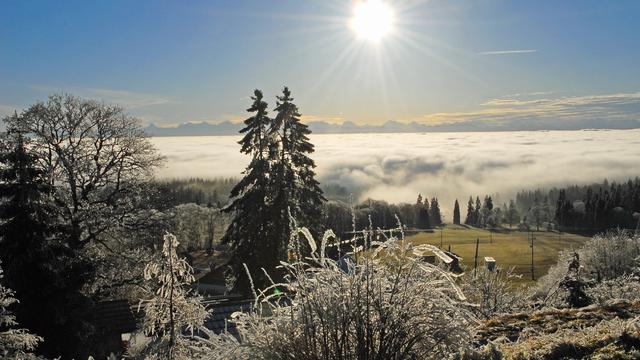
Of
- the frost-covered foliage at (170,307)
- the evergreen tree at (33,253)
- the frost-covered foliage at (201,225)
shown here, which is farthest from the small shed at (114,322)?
the frost-covered foliage at (201,225)

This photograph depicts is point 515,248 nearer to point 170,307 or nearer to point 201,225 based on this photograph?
point 201,225

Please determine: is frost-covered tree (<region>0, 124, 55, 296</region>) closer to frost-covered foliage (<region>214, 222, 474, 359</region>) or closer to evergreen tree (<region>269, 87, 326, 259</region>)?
evergreen tree (<region>269, 87, 326, 259</region>)

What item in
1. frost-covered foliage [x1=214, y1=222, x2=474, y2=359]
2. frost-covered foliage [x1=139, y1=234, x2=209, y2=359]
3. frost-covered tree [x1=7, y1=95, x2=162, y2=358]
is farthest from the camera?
frost-covered tree [x1=7, y1=95, x2=162, y2=358]

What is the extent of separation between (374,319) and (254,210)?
22786mm

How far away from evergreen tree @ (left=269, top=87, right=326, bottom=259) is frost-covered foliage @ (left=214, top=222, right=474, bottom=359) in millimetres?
21481

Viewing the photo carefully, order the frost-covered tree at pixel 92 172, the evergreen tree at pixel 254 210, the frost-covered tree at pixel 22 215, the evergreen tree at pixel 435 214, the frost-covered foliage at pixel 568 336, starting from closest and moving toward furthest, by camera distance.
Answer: the frost-covered foliage at pixel 568 336, the frost-covered tree at pixel 22 215, the frost-covered tree at pixel 92 172, the evergreen tree at pixel 254 210, the evergreen tree at pixel 435 214

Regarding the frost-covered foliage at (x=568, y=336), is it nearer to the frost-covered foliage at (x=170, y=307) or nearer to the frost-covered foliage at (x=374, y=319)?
the frost-covered foliage at (x=374, y=319)

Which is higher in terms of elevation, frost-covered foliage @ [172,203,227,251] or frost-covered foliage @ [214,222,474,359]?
frost-covered foliage @ [214,222,474,359]

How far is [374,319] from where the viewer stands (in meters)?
4.17

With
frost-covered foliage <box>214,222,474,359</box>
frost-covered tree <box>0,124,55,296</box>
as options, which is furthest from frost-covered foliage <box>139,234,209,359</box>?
frost-covered tree <box>0,124,55,296</box>

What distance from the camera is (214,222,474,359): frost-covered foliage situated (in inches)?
160

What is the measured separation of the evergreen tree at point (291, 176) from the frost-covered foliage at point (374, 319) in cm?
2148

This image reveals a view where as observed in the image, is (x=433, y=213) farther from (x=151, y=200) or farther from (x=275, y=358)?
(x=275, y=358)

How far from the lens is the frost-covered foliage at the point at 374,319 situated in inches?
160
